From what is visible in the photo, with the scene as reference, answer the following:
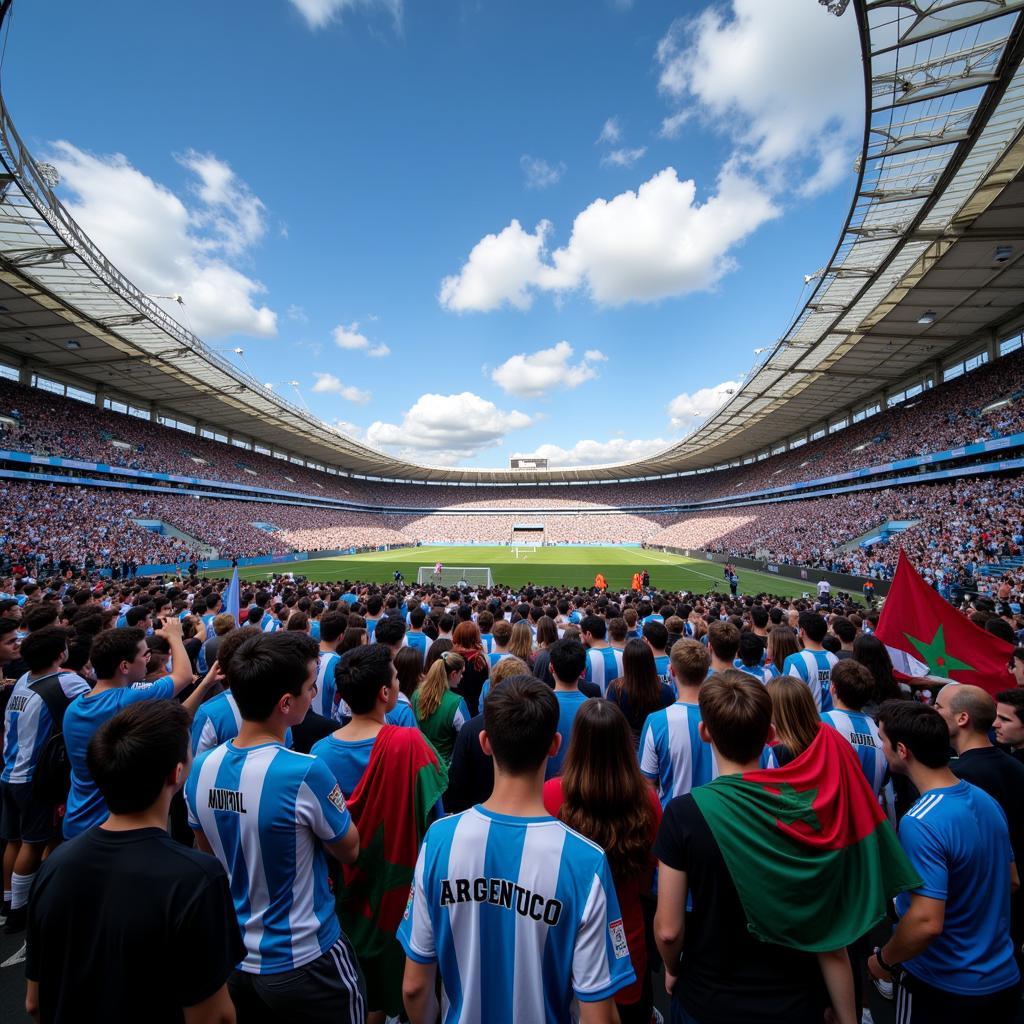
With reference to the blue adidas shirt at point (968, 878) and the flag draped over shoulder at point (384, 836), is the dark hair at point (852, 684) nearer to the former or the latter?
the blue adidas shirt at point (968, 878)

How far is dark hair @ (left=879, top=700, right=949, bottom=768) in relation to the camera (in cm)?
231

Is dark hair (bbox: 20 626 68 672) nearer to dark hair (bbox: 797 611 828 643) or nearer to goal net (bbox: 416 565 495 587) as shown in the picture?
dark hair (bbox: 797 611 828 643)

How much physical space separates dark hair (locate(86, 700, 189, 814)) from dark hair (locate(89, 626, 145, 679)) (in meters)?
2.07

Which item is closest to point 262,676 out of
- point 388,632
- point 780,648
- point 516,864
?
point 516,864

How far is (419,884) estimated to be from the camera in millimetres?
1639

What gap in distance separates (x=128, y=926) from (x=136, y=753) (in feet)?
1.60

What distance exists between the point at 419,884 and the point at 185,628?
6953 millimetres

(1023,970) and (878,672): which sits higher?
(878,672)

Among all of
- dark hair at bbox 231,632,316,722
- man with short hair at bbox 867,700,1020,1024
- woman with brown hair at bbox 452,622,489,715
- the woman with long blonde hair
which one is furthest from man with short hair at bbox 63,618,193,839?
man with short hair at bbox 867,700,1020,1024

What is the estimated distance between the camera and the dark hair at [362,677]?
2637 mm

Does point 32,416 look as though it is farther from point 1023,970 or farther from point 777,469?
point 777,469

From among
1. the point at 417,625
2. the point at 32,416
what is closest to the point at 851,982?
the point at 417,625

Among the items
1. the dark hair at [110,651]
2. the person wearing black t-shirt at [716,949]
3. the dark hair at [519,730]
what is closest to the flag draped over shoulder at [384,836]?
the dark hair at [519,730]

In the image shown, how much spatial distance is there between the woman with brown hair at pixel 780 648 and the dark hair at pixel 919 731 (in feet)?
11.0
